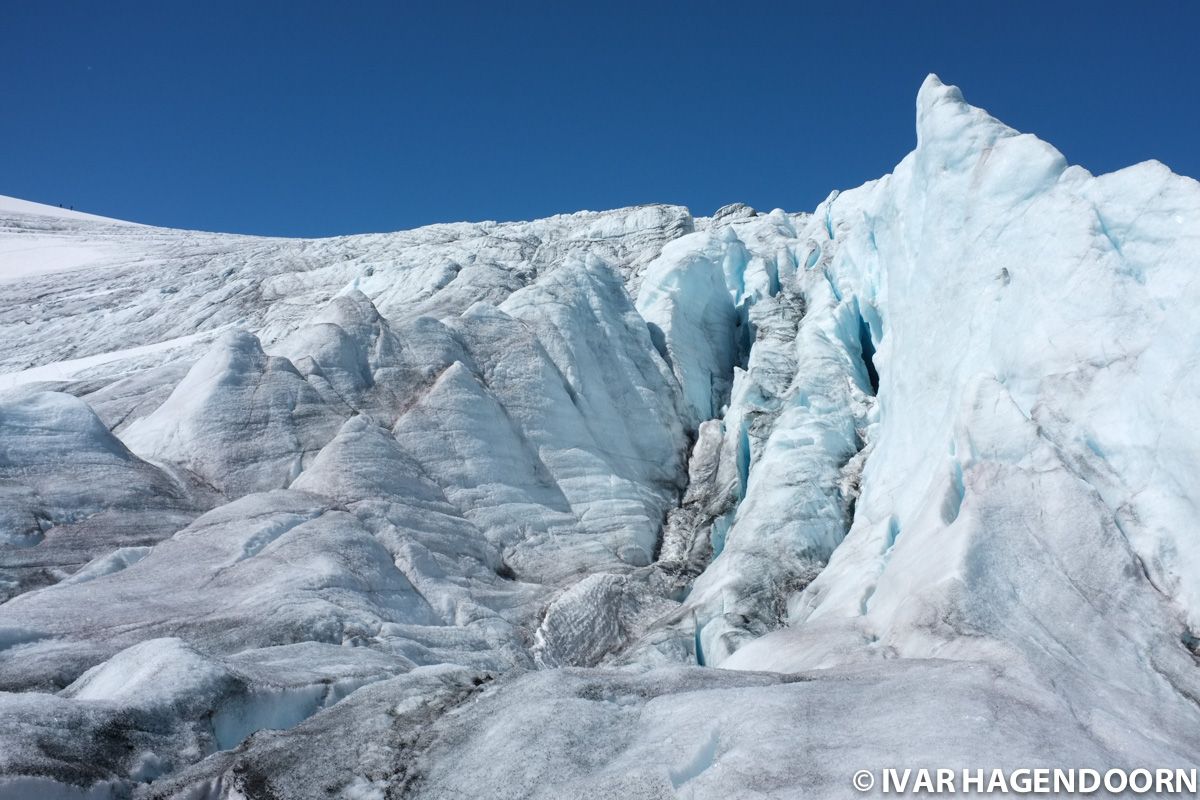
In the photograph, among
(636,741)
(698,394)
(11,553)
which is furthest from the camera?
(698,394)

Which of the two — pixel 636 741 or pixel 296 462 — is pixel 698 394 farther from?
pixel 636 741

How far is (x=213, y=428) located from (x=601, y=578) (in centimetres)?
842

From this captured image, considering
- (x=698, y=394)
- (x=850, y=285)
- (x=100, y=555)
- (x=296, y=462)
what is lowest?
(x=100, y=555)

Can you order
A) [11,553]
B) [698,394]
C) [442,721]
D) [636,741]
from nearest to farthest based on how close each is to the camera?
[636,741] → [442,721] → [11,553] → [698,394]

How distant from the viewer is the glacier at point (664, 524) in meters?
7.52

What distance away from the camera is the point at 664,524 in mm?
21547

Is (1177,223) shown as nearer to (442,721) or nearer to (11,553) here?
(442,721)

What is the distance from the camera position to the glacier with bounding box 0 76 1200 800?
7.52 meters

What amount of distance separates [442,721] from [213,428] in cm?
1268

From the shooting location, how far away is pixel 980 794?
607 centimetres

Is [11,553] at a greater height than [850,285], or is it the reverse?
[850,285]

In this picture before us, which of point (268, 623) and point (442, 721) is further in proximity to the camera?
point (268, 623)

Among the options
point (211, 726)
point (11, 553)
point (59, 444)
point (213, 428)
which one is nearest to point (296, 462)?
point (213, 428)

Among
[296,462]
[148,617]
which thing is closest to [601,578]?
[296,462]
